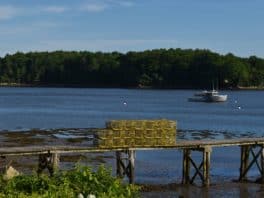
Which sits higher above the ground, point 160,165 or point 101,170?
point 101,170

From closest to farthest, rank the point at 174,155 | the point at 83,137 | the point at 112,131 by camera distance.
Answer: the point at 112,131
the point at 174,155
the point at 83,137

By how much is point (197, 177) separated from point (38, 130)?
3604 cm

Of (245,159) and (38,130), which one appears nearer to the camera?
(245,159)

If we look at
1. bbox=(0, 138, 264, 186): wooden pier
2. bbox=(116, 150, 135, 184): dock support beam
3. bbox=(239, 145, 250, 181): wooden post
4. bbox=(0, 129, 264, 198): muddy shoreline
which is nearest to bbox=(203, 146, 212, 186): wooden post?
bbox=(0, 138, 264, 186): wooden pier

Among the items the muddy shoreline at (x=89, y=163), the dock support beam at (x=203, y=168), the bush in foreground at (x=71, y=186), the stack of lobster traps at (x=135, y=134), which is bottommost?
the muddy shoreline at (x=89, y=163)

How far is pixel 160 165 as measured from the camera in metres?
38.7

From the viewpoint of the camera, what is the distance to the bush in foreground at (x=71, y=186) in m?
10.3

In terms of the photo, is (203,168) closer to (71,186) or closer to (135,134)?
(135,134)

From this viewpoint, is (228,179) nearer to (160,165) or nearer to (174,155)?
(160,165)

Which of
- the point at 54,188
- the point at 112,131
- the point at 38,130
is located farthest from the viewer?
the point at 38,130

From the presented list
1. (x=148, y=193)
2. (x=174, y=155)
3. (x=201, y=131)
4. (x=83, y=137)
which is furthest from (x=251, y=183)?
(x=201, y=131)

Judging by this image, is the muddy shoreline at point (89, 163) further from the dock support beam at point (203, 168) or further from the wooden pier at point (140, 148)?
the wooden pier at point (140, 148)

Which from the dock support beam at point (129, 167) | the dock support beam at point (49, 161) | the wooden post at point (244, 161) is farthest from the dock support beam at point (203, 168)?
the dock support beam at point (49, 161)

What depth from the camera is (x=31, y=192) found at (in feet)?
34.7
